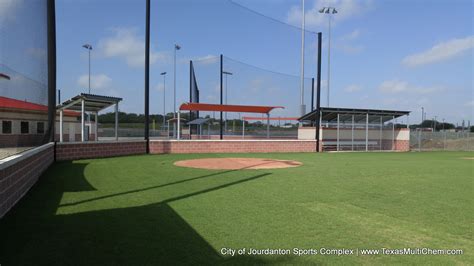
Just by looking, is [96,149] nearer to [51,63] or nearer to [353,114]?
[51,63]

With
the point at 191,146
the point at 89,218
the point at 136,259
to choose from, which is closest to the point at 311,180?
the point at 89,218

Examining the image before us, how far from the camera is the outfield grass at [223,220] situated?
3.73 m

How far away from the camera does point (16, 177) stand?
19.2 ft

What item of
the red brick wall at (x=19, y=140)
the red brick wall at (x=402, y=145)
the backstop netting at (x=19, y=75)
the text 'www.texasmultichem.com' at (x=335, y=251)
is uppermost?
the backstop netting at (x=19, y=75)

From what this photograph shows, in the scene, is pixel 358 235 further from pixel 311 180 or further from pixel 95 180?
pixel 95 180

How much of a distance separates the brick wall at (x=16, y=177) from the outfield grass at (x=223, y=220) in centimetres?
19

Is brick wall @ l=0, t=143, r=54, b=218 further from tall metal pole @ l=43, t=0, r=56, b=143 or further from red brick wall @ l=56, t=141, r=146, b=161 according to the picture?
red brick wall @ l=56, t=141, r=146, b=161

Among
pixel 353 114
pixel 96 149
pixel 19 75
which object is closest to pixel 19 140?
pixel 19 75

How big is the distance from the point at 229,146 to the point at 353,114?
345 inches

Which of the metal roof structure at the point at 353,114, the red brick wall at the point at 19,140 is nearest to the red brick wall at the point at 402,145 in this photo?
the metal roof structure at the point at 353,114

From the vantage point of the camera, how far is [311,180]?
9.09m

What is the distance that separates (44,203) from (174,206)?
81.5 inches

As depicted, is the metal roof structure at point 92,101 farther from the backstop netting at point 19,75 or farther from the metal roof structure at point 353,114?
the metal roof structure at point 353,114

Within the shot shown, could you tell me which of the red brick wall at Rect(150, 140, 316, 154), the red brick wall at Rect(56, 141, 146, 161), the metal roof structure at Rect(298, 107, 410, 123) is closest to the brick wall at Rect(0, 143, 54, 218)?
the red brick wall at Rect(56, 141, 146, 161)
